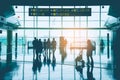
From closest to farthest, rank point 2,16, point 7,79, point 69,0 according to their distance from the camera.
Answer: point 7,79 < point 69,0 < point 2,16

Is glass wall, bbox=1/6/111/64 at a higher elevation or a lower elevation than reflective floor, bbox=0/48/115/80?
higher

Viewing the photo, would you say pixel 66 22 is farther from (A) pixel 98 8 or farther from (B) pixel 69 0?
(B) pixel 69 0

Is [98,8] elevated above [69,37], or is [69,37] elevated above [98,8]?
[98,8]

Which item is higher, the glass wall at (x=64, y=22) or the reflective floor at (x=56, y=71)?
the glass wall at (x=64, y=22)

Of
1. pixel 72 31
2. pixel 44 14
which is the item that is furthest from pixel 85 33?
pixel 44 14

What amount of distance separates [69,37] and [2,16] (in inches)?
656

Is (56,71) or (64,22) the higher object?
(64,22)

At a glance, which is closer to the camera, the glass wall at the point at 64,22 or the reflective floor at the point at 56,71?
the reflective floor at the point at 56,71

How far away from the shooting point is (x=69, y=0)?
53.4 feet

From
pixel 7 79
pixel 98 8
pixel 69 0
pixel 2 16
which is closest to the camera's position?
pixel 7 79

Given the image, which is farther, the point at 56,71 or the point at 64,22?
the point at 64,22

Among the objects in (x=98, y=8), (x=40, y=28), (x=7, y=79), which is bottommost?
(x=7, y=79)

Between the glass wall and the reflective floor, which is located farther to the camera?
the glass wall

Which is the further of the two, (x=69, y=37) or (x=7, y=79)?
(x=69, y=37)
